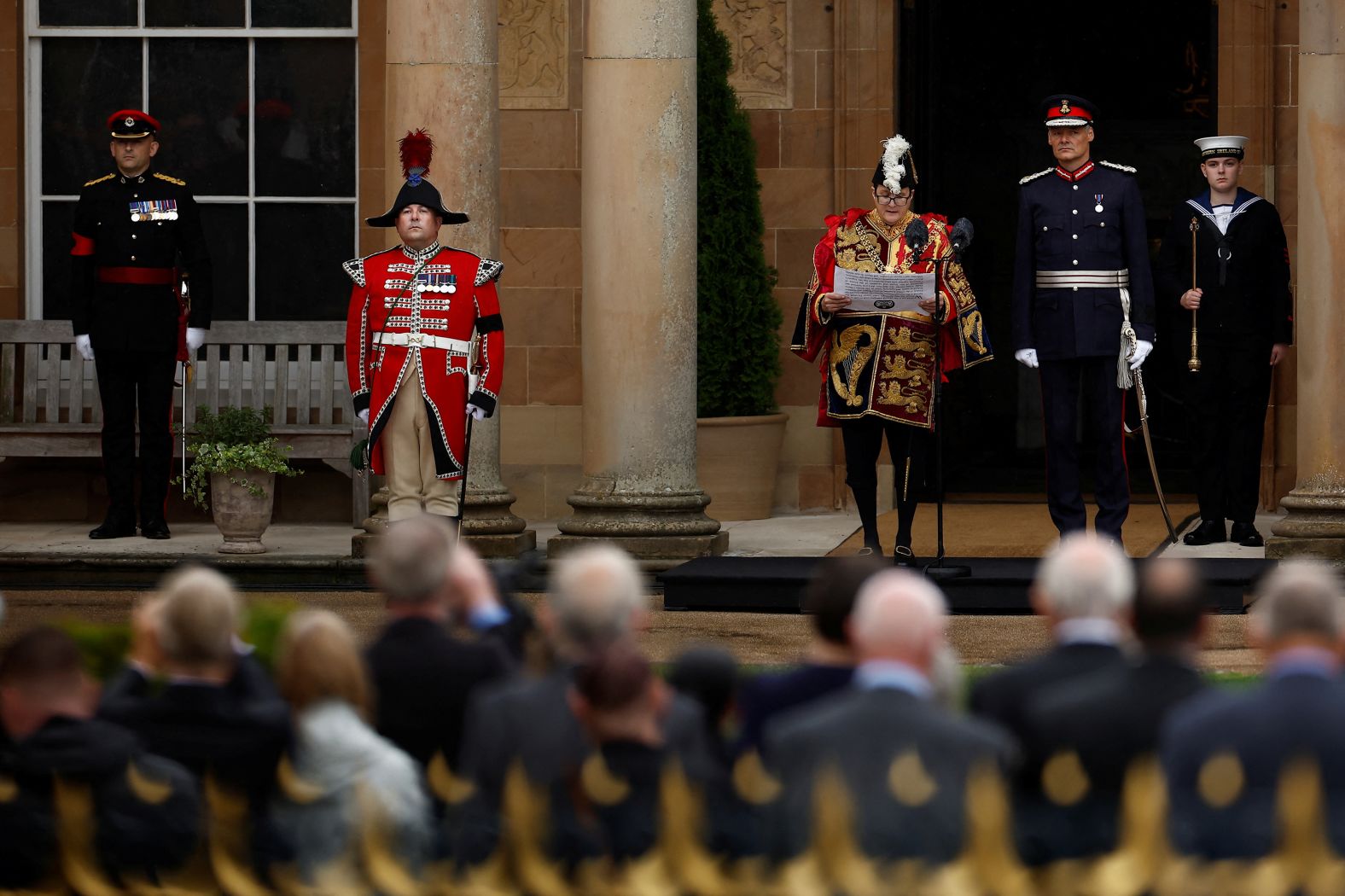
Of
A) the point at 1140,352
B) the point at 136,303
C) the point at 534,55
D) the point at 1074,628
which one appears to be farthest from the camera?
the point at 534,55

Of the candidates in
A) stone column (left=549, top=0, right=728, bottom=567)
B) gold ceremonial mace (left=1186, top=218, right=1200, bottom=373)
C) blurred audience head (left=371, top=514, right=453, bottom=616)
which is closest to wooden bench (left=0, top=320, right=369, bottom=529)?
stone column (left=549, top=0, right=728, bottom=567)

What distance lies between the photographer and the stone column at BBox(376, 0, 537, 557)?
11305mm

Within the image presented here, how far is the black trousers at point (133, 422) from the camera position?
40.7 feet

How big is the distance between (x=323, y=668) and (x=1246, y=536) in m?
7.81

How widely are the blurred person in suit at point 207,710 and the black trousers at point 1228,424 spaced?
776cm

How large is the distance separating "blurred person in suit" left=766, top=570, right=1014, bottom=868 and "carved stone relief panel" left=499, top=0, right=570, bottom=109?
977 centimetres

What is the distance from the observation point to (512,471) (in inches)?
545

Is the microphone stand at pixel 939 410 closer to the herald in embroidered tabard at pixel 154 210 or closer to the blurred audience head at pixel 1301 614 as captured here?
the herald in embroidered tabard at pixel 154 210

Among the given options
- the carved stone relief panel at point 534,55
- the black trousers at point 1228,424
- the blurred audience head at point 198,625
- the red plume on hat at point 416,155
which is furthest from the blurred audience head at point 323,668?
the carved stone relief panel at point 534,55

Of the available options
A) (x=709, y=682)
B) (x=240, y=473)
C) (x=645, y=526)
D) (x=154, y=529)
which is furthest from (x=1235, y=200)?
(x=709, y=682)

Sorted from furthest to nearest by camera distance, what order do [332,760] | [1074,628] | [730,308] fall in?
[730,308]
[1074,628]
[332,760]

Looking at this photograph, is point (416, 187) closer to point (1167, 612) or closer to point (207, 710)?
point (207, 710)

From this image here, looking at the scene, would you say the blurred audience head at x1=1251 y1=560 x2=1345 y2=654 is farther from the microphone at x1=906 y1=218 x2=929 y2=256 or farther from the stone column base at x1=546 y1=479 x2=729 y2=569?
the stone column base at x1=546 y1=479 x2=729 y2=569

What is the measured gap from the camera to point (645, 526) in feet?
37.0
